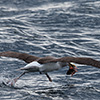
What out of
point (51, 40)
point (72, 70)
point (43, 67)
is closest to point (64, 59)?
point (43, 67)

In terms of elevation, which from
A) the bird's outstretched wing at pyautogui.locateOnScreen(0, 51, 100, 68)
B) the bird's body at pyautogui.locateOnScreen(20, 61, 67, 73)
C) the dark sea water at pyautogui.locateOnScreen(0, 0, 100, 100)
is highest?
the bird's outstretched wing at pyautogui.locateOnScreen(0, 51, 100, 68)

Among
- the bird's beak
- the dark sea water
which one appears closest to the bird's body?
the dark sea water

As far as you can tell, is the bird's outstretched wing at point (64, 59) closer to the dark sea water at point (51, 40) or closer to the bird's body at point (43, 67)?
the bird's body at point (43, 67)

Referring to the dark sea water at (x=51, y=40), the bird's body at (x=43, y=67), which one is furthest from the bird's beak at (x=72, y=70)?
the bird's body at (x=43, y=67)

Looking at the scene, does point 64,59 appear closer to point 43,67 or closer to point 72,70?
point 43,67

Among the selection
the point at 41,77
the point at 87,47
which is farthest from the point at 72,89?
the point at 87,47

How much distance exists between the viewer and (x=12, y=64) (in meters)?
13.8

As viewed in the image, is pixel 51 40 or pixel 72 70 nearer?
pixel 72 70

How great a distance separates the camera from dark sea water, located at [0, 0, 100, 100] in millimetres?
11492

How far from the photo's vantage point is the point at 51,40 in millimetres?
16891

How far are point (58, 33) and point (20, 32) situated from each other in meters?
1.93

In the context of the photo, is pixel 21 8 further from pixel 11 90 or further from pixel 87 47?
pixel 11 90

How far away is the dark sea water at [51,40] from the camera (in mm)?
11492

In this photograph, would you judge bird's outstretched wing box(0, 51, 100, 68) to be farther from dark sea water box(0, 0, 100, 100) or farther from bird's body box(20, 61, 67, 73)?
dark sea water box(0, 0, 100, 100)
